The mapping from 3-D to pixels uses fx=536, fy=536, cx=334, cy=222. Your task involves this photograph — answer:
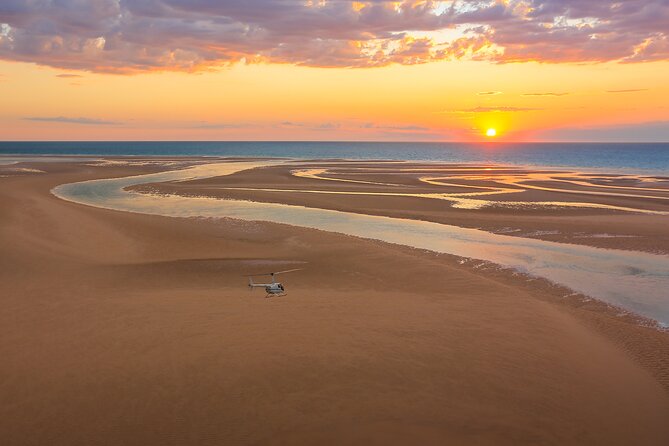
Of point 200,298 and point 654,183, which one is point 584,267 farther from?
point 654,183

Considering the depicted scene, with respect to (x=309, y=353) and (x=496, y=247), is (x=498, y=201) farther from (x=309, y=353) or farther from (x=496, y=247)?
(x=309, y=353)

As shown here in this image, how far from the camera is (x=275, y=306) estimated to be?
1831cm

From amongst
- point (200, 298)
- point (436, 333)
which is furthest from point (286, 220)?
point (436, 333)

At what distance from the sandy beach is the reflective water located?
2.09 m

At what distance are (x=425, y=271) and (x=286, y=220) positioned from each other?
1792 cm

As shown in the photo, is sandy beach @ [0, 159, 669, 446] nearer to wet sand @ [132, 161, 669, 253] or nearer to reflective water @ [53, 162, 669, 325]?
reflective water @ [53, 162, 669, 325]

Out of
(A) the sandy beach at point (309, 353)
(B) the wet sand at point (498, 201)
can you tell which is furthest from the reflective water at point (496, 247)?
(B) the wet sand at point (498, 201)

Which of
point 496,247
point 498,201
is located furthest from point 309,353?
point 498,201

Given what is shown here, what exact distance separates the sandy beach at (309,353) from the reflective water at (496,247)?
2087 millimetres

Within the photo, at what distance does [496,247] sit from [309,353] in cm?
1881

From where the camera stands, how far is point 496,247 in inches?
1197

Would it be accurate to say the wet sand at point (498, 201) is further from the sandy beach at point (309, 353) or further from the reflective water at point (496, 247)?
the sandy beach at point (309, 353)

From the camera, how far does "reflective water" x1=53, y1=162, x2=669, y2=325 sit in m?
22.0

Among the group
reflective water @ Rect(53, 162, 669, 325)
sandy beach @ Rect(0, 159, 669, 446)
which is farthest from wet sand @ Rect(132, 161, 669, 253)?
sandy beach @ Rect(0, 159, 669, 446)
